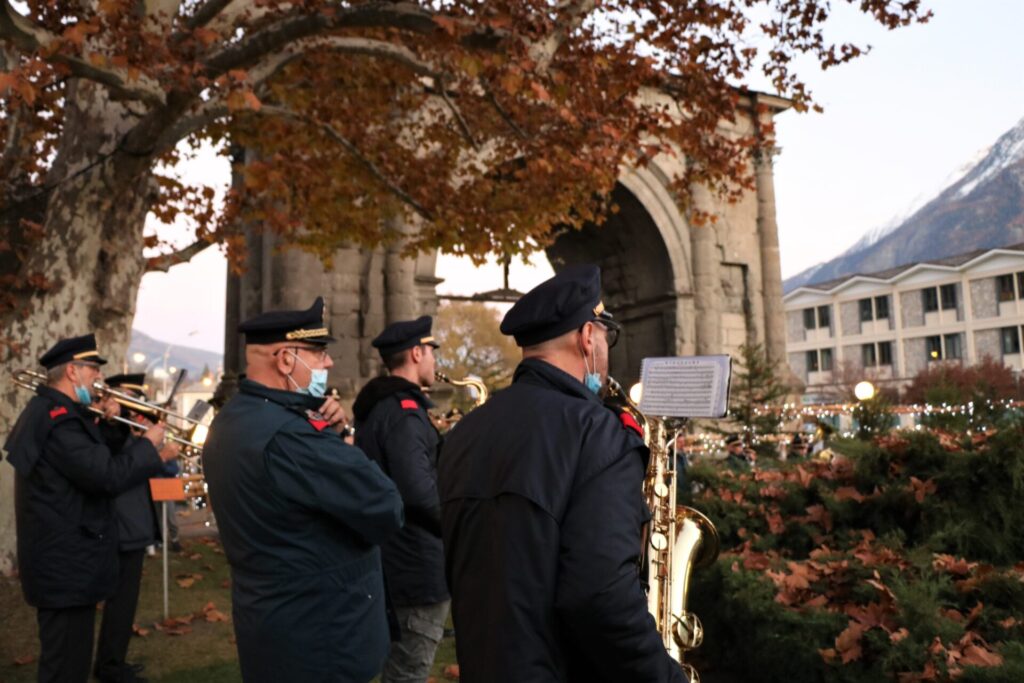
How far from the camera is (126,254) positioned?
10.0 meters

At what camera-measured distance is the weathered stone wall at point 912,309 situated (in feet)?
223

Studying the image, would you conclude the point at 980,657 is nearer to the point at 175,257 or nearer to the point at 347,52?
the point at 347,52

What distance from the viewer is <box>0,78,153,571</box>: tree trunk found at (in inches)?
366

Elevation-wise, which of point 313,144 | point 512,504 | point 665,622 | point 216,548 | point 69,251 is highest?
point 313,144

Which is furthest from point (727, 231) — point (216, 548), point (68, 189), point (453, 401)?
point (68, 189)

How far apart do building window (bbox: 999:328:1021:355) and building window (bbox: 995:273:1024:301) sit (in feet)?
7.27

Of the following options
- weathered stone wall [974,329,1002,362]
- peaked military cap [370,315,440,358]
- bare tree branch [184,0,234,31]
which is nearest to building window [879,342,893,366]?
weathered stone wall [974,329,1002,362]

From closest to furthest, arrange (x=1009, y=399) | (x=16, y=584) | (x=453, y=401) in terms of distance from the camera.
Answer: (x=1009, y=399) < (x=16, y=584) < (x=453, y=401)

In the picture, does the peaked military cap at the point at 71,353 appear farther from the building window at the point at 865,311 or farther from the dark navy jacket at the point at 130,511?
the building window at the point at 865,311

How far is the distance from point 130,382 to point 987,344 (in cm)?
6591

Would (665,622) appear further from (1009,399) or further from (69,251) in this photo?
(69,251)

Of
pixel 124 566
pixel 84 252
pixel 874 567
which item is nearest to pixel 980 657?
pixel 874 567

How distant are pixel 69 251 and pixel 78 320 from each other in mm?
739

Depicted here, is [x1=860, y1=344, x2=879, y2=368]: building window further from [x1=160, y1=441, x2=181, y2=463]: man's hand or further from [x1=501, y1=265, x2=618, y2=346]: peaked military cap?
[x1=501, y1=265, x2=618, y2=346]: peaked military cap
